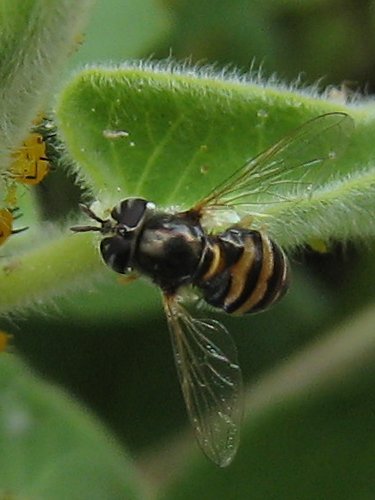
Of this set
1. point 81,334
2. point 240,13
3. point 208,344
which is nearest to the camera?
point 208,344

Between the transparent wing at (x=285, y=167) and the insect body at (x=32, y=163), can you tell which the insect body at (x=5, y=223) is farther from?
the transparent wing at (x=285, y=167)

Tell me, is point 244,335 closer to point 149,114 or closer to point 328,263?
point 328,263

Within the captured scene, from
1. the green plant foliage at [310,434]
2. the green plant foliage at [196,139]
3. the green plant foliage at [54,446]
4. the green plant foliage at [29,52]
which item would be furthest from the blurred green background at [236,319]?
the green plant foliage at [29,52]

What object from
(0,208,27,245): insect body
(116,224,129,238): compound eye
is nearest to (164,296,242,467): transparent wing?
(116,224,129,238): compound eye

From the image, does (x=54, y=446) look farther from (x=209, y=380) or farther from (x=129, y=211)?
(x=129, y=211)

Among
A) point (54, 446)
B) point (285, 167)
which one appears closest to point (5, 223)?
point (285, 167)

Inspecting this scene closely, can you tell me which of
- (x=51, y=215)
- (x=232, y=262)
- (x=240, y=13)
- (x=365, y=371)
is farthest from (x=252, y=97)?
(x=240, y=13)
